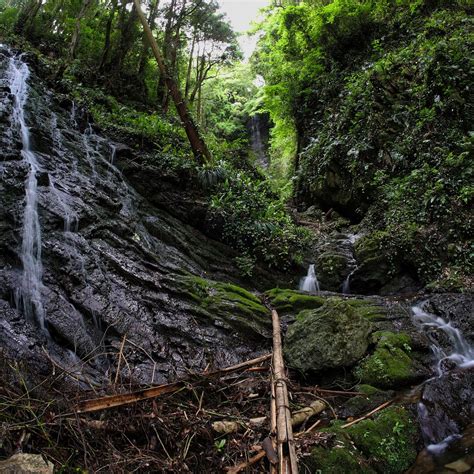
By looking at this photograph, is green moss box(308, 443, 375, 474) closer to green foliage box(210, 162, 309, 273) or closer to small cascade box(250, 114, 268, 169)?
green foliage box(210, 162, 309, 273)

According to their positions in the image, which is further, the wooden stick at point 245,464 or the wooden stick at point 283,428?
the wooden stick at point 245,464

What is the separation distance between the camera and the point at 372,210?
37.7ft

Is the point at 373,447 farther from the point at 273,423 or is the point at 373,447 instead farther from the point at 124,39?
the point at 124,39

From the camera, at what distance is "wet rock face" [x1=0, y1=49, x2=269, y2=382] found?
198 inches

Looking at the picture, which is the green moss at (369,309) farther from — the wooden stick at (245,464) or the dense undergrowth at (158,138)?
the wooden stick at (245,464)

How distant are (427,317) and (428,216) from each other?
125 inches

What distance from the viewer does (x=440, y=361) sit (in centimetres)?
599

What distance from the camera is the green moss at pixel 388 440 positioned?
12.8 ft

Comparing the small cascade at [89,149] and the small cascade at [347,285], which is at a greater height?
the small cascade at [89,149]

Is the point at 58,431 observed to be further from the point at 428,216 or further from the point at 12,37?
the point at 12,37

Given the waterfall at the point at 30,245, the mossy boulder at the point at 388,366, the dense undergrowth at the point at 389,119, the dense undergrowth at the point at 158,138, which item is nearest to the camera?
the waterfall at the point at 30,245

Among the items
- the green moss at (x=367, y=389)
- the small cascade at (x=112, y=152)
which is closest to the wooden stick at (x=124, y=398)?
the green moss at (x=367, y=389)

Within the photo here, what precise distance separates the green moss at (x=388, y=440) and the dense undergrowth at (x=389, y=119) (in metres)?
4.65

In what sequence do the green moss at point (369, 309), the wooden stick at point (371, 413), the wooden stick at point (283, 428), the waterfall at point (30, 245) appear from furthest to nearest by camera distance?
the green moss at point (369, 309), the waterfall at point (30, 245), the wooden stick at point (371, 413), the wooden stick at point (283, 428)
